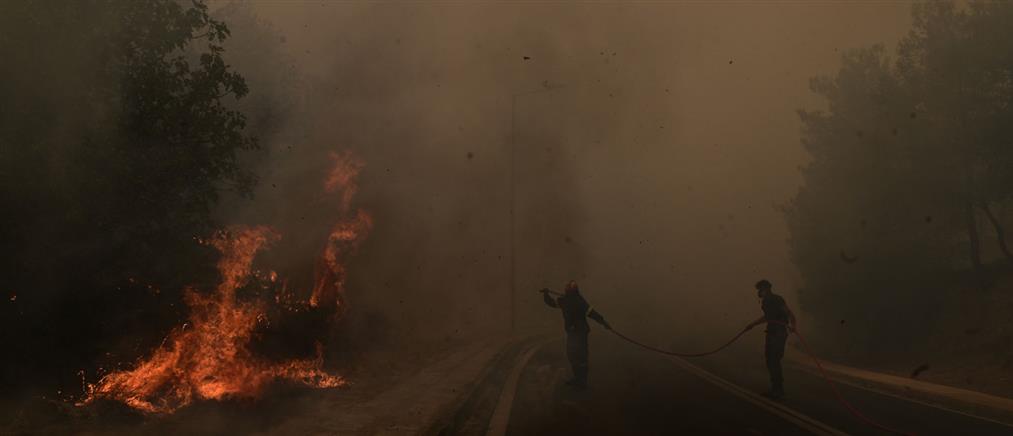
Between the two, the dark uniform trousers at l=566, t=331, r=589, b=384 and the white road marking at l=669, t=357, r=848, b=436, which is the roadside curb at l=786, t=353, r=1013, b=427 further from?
the dark uniform trousers at l=566, t=331, r=589, b=384

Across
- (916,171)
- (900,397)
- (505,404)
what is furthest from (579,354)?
(916,171)

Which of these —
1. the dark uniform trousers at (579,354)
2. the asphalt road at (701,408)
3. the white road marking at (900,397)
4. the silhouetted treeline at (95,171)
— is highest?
the silhouetted treeline at (95,171)

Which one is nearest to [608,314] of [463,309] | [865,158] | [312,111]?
[463,309]

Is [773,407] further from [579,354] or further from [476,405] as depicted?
[476,405]

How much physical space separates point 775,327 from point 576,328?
3381 mm

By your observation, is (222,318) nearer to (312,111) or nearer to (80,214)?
(80,214)

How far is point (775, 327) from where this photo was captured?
12.2 metres

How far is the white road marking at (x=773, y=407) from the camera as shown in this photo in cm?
829

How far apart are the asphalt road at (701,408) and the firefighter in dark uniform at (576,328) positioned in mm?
339

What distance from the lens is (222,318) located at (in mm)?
12766

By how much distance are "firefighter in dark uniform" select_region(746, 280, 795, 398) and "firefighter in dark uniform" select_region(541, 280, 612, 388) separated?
2.70 meters

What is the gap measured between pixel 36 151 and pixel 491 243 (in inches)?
1429

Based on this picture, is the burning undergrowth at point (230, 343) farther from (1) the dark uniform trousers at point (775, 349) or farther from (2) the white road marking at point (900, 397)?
(2) the white road marking at point (900, 397)

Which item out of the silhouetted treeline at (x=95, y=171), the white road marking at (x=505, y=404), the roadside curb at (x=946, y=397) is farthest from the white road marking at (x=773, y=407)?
the silhouetted treeline at (x=95, y=171)
